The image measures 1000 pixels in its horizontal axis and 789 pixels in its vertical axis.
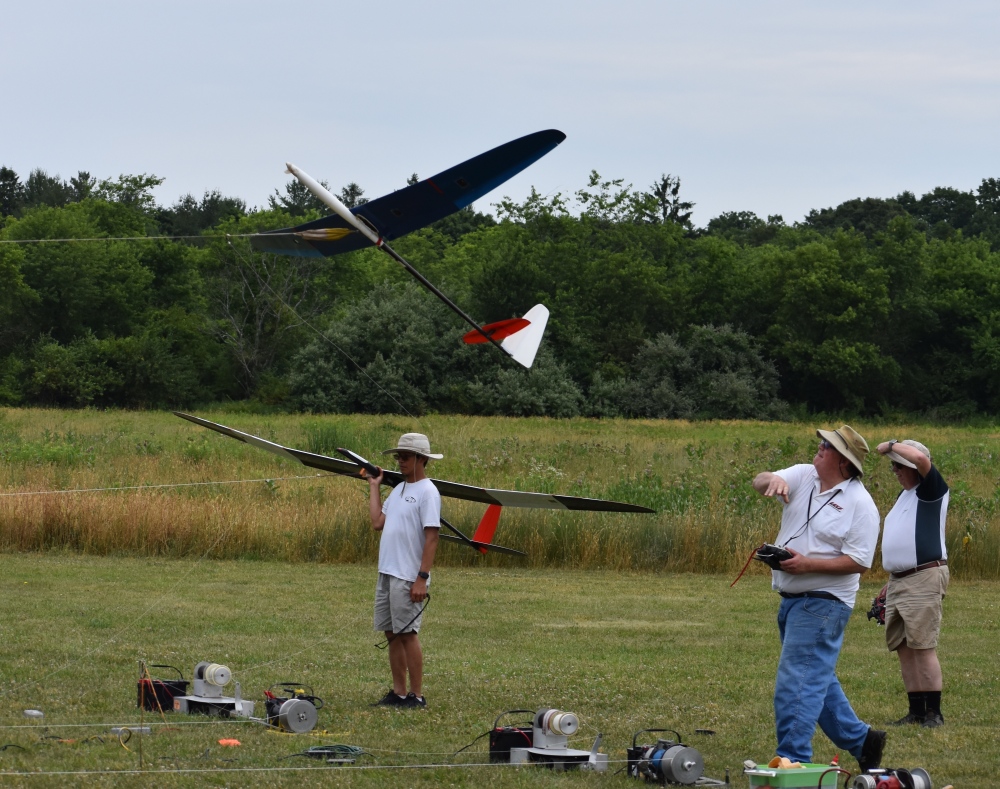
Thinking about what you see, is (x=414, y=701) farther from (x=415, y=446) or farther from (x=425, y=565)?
(x=415, y=446)

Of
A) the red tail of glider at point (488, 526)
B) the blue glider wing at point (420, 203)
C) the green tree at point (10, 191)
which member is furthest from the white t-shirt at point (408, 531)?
the green tree at point (10, 191)

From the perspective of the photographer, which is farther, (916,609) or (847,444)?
(916,609)

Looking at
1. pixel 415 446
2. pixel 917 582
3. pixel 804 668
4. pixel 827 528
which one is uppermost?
pixel 415 446

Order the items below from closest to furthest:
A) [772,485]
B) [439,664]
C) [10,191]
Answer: [772,485] → [439,664] → [10,191]

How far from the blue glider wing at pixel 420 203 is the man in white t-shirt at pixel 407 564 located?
1277 mm

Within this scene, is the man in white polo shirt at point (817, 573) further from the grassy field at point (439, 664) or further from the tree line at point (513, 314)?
the tree line at point (513, 314)

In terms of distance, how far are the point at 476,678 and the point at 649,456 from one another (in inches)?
772

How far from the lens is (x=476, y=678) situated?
8.35 meters

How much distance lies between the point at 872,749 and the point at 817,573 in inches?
37.5

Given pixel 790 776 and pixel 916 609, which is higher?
pixel 916 609

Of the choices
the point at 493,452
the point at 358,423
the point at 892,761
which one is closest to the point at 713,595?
the point at 892,761

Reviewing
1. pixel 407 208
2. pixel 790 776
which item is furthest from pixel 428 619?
pixel 790 776

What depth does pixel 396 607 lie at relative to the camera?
24.2ft

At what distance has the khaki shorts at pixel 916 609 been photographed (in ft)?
23.6
